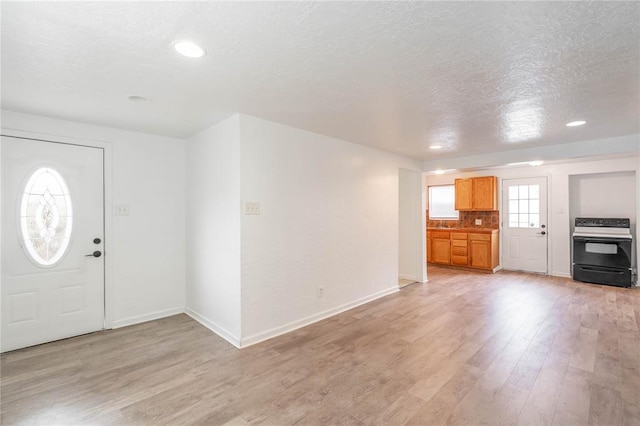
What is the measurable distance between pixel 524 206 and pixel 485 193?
81 centimetres

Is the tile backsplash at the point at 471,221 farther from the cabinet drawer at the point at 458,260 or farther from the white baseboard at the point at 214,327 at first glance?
the white baseboard at the point at 214,327

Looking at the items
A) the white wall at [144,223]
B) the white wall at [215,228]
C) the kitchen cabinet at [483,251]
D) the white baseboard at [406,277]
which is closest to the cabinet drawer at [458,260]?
the kitchen cabinet at [483,251]

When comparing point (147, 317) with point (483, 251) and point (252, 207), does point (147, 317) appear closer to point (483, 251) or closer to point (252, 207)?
point (252, 207)

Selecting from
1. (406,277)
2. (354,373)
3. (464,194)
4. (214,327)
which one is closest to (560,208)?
(464,194)

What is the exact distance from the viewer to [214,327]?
3406 mm

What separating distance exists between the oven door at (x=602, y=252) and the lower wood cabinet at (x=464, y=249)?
1376mm

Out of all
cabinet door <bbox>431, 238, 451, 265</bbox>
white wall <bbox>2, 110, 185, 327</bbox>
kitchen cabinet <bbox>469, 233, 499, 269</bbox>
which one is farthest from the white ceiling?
cabinet door <bbox>431, 238, 451, 265</bbox>

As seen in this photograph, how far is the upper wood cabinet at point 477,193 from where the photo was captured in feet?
21.9

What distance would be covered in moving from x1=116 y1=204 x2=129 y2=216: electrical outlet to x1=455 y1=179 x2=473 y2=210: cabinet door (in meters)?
6.60

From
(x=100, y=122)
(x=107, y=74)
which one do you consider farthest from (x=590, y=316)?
(x=100, y=122)

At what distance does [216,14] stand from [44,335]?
3629 millimetres

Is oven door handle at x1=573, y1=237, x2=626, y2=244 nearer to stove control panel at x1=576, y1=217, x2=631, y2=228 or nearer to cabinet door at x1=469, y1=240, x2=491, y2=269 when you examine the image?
stove control panel at x1=576, y1=217, x2=631, y2=228

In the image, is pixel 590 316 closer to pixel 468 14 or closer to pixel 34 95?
pixel 468 14

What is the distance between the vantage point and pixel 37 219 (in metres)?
3.11
